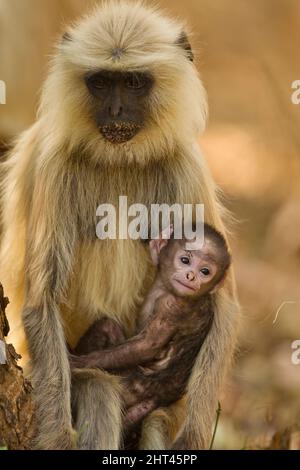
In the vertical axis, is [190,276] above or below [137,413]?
above

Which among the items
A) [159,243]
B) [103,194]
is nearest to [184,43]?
[103,194]

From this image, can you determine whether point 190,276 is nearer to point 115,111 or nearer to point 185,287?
point 185,287

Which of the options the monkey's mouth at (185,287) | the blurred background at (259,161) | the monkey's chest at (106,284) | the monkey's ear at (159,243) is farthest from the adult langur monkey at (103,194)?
the blurred background at (259,161)

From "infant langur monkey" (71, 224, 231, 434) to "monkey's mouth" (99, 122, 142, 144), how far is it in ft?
1.43

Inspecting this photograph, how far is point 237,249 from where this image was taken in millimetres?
6316

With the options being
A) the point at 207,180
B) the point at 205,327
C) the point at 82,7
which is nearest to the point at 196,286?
the point at 205,327

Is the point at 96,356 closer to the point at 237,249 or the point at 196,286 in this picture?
the point at 196,286

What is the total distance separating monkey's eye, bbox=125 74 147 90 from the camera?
381cm

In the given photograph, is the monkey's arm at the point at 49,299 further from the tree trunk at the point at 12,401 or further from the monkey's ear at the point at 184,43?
the monkey's ear at the point at 184,43

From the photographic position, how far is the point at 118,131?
3719 millimetres

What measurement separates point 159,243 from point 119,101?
0.61 metres

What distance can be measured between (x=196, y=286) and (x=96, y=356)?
1.70 ft

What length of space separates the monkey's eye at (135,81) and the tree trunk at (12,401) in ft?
3.23
